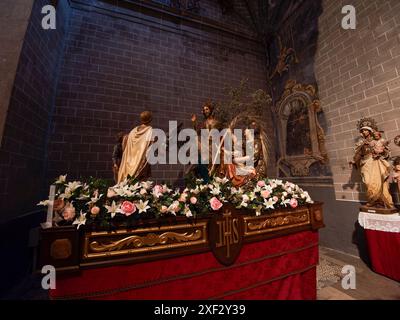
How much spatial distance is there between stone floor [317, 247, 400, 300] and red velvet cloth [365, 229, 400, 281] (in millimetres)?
140

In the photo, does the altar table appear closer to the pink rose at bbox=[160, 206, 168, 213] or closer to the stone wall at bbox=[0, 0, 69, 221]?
the pink rose at bbox=[160, 206, 168, 213]

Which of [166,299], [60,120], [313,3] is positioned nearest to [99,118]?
[60,120]

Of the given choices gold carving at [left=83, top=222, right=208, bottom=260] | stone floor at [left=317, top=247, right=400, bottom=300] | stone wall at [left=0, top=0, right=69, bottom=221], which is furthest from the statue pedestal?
stone wall at [left=0, top=0, right=69, bottom=221]

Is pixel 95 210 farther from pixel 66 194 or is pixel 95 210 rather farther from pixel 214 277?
pixel 214 277

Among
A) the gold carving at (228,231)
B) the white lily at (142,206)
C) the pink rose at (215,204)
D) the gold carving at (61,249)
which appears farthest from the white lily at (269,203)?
the gold carving at (61,249)

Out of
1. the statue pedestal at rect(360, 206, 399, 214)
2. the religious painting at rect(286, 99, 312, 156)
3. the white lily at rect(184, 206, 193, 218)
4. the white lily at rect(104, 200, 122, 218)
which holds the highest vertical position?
the religious painting at rect(286, 99, 312, 156)

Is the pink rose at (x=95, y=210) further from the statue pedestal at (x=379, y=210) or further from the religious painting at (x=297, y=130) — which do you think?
the religious painting at (x=297, y=130)

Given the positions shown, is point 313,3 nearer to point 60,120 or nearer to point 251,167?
point 251,167

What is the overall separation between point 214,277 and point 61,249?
1.51m

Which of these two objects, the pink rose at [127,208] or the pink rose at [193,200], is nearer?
the pink rose at [127,208]

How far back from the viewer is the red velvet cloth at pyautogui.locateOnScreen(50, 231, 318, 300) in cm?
168

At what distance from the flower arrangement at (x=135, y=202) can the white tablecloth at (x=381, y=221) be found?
2258mm

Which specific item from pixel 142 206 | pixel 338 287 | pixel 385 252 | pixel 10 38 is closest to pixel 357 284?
pixel 338 287

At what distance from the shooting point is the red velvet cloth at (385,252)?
11.3 ft
